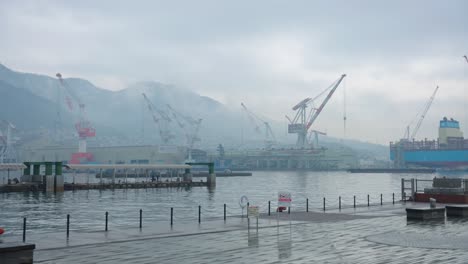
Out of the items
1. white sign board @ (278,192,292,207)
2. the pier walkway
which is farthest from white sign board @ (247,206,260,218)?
white sign board @ (278,192,292,207)

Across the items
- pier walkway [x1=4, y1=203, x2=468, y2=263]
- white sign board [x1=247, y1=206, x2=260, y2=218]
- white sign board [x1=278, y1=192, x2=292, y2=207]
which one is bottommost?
pier walkway [x1=4, y1=203, x2=468, y2=263]

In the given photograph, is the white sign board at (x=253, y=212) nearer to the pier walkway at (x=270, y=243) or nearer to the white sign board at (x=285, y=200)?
the pier walkway at (x=270, y=243)

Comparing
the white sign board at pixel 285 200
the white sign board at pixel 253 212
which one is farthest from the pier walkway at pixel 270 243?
the white sign board at pixel 285 200

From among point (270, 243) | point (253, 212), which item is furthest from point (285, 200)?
point (270, 243)

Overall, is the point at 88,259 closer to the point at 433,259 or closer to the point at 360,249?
the point at 360,249

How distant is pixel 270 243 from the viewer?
21.4 metres

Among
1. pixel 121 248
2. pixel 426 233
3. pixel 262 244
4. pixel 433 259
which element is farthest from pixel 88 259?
pixel 426 233

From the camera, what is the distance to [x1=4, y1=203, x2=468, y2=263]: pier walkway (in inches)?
695

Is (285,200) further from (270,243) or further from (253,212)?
(270,243)

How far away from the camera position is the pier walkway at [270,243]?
17.6 meters

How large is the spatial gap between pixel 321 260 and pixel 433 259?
11.6ft

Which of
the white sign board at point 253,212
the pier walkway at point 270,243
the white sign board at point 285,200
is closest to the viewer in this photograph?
the pier walkway at point 270,243

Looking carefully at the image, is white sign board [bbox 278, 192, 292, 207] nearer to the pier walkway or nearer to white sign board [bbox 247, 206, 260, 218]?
the pier walkway

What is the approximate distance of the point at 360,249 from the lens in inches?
763
